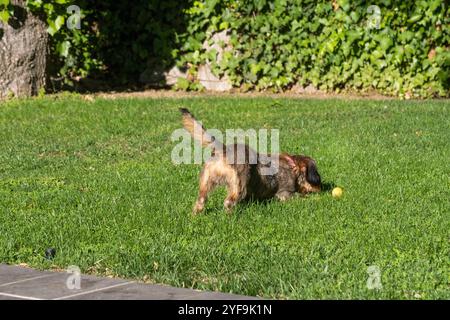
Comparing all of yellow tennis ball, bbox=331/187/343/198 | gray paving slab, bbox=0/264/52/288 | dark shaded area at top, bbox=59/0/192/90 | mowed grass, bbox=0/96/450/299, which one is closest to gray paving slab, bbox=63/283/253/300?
mowed grass, bbox=0/96/450/299

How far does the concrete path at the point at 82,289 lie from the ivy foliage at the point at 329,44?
30.5 feet

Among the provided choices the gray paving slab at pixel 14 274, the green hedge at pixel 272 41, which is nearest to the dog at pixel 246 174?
the gray paving slab at pixel 14 274

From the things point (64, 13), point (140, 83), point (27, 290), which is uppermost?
point (64, 13)

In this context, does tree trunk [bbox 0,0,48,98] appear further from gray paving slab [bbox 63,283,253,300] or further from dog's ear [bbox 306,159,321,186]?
gray paving slab [bbox 63,283,253,300]

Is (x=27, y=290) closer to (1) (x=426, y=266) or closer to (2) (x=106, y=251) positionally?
(2) (x=106, y=251)

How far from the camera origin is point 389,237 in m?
6.45

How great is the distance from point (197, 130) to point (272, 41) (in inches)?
303

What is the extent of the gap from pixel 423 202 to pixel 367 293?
2.64 m

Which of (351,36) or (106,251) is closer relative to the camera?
(106,251)

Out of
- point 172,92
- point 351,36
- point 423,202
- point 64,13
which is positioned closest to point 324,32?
point 351,36

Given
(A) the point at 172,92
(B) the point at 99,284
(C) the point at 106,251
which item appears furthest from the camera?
(A) the point at 172,92

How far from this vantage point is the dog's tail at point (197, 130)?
721 cm

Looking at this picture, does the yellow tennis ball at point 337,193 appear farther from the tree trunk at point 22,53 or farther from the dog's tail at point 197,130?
the tree trunk at point 22,53

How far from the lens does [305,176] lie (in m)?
8.34
